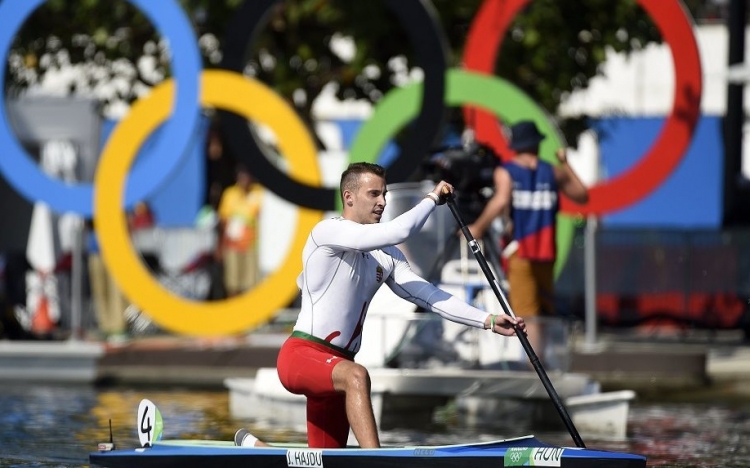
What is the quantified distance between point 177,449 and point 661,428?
15.8ft

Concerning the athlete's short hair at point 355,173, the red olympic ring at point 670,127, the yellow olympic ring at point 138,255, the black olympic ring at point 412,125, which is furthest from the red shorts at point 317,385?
the yellow olympic ring at point 138,255

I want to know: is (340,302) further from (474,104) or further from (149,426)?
(474,104)

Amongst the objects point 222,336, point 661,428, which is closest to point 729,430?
point 661,428

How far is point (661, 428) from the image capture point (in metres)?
→ 12.1

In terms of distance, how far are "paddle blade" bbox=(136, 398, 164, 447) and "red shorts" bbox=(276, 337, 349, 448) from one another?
86 centimetres

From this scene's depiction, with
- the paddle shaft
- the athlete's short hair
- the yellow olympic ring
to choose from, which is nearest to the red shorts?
the athlete's short hair

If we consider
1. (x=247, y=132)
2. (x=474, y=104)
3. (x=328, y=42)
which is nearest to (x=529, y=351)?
(x=474, y=104)

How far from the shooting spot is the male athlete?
7891mm

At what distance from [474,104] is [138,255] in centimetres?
364

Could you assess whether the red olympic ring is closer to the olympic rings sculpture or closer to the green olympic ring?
the olympic rings sculpture

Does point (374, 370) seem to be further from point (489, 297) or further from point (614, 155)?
point (614, 155)

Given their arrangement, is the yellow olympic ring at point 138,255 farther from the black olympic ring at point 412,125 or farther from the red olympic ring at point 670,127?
the red olympic ring at point 670,127

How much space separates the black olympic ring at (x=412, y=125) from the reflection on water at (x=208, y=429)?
2.66 m

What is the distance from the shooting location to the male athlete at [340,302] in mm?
7891
